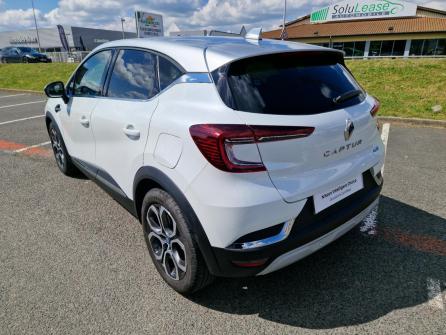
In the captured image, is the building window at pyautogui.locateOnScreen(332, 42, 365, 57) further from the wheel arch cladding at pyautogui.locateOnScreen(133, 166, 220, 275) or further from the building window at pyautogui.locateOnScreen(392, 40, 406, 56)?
the wheel arch cladding at pyautogui.locateOnScreen(133, 166, 220, 275)

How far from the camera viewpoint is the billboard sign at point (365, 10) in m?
33.6

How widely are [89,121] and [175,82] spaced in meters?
1.34

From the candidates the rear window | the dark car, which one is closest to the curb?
the rear window

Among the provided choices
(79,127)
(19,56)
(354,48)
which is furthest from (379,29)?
(79,127)

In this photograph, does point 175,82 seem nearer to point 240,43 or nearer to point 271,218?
point 240,43

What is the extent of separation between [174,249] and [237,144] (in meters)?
0.96

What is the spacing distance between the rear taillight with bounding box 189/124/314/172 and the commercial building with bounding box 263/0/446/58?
3357cm

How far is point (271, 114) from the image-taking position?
1805mm

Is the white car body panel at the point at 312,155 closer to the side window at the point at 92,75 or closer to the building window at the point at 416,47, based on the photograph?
the side window at the point at 92,75

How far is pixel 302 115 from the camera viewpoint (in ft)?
6.19

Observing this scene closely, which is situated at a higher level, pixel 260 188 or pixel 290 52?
pixel 290 52

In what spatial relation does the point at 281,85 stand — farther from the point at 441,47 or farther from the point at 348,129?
the point at 441,47

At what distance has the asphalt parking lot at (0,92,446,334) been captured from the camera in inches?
81.0

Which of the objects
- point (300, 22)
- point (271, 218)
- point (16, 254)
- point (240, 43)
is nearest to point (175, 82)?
point (240, 43)
